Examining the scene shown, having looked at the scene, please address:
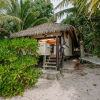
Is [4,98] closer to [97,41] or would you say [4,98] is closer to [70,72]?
[70,72]

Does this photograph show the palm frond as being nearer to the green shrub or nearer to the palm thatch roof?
the palm thatch roof

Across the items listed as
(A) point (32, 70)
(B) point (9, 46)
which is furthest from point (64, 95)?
(B) point (9, 46)

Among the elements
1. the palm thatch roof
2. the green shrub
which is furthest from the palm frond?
the green shrub

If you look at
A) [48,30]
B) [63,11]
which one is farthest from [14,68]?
[63,11]

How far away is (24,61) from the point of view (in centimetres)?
297

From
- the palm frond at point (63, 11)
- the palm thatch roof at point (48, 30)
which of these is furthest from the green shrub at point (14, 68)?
the palm frond at point (63, 11)

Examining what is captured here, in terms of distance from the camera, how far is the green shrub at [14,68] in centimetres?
255

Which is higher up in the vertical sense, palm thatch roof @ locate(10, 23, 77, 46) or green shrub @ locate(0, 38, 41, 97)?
palm thatch roof @ locate(10, 23, 77, 46)

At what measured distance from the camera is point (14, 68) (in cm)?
266

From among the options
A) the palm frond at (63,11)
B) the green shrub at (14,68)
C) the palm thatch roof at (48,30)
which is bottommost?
the green shrub at (14,68)

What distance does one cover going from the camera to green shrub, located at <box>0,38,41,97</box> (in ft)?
8.38

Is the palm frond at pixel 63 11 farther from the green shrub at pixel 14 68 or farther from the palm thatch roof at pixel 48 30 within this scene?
the green shrub at pixel 14 68

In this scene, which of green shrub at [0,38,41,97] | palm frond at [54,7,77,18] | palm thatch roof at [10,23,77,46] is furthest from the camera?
palm frond at [54,7,77,18]

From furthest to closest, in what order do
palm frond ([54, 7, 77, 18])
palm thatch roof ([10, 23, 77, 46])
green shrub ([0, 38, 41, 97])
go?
palm frond ([54, 7, 77, 18]) → palm thatch roof ([10, 23, 77, 46]) → green shrub ([0, 38, 41, 97])
